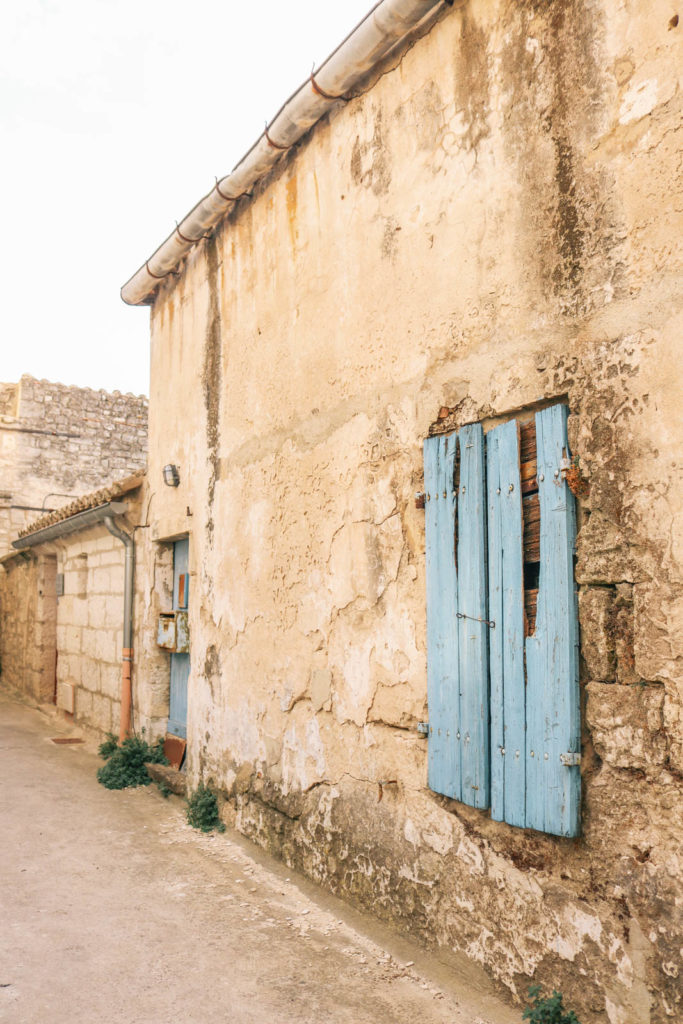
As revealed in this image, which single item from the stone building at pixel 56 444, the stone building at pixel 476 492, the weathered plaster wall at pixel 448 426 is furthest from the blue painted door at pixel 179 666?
the stone building at pixel 56 444

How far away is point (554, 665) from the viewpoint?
2721 mm

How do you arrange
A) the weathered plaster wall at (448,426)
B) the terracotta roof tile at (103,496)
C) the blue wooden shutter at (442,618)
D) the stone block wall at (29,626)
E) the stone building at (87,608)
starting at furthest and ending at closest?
the stone block wall at (29,626)
the terracotta roof tile at (103,496)
the stone building at (87,608)
the blue wooden shutter at (442,618)
the weathered plaster wall at (448,426)

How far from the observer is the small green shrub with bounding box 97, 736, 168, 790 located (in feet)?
21.0

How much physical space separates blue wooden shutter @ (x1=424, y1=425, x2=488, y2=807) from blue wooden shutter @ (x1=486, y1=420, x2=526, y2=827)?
53 millimetres

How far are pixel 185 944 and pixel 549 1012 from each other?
1.67 metres

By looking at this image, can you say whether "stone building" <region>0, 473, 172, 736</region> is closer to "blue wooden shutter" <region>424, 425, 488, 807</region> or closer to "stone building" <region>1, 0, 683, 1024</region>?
"stone building" <region>1, 0, 683, 1024</region>

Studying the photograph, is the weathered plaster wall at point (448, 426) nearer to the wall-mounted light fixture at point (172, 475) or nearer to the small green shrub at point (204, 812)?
the small green shrub at point (204, 812)

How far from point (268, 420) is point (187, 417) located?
61.3 inches

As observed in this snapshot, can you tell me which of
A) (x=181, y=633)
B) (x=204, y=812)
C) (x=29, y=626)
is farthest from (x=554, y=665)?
(x=29, y=626)

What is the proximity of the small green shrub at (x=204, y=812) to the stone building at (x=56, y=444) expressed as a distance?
952cm

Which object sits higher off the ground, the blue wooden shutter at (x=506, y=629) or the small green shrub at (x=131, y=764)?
the blue wooden shutter at (x=506, y=629)

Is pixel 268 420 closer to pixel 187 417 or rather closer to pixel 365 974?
pixel 187 417

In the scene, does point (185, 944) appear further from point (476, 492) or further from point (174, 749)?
point (174, 749)

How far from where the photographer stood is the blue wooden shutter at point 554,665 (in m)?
2.65
